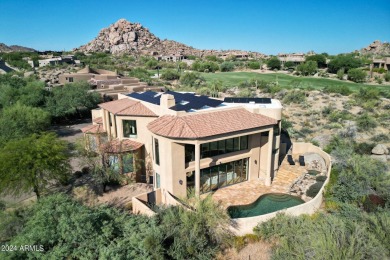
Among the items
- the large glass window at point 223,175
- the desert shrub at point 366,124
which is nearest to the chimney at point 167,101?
Result: the large glass window at point 223,175

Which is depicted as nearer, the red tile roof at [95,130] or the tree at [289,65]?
the red tile roof at [95,130]

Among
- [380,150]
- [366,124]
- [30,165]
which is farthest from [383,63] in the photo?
[30,165]

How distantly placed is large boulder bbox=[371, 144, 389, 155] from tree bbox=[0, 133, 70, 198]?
34289 mm

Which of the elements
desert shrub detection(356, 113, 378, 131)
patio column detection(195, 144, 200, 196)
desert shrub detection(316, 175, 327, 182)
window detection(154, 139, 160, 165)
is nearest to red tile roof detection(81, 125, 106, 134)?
window detection(154, 139, 160, 165)

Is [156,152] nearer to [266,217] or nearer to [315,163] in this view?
[266,217]

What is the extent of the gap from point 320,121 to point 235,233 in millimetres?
34518

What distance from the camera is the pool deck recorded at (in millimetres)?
22938

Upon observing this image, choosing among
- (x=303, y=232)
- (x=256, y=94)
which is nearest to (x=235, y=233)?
(x=303, y=232)

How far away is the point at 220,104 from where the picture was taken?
1038 inches

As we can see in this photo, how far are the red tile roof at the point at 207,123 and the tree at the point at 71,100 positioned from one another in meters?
30.7

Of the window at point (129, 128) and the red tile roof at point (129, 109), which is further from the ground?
the red tile roof at point (129, 109)

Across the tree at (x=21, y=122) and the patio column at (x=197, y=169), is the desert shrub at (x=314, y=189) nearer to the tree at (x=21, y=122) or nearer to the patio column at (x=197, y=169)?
the patio column at (x=197, y=169)

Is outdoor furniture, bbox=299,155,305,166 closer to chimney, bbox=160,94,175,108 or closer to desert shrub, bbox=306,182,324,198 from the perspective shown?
desert shrub, bbox=306,182,324,198

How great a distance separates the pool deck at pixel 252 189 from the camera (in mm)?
22938
